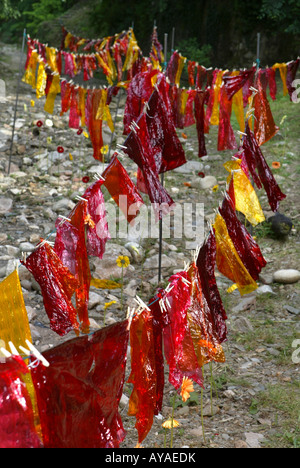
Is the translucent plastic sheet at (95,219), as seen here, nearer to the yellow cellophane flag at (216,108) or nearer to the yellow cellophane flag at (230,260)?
the yellow cellophane flag at (230,260)

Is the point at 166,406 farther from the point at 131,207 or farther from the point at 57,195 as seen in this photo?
the point at 57,195

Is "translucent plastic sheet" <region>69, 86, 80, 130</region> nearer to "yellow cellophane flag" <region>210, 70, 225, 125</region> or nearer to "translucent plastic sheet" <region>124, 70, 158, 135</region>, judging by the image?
"yellow cellophane flag" <region>210, 70, 225, 125</region>

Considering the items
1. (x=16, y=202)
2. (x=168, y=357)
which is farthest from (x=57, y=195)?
(x=168, y=357)

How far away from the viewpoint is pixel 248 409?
340cm

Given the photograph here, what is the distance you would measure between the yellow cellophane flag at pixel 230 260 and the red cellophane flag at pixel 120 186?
1.86 feet

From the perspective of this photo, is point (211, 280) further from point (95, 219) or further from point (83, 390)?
point (83, 390)

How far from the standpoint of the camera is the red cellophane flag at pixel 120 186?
3.33 m

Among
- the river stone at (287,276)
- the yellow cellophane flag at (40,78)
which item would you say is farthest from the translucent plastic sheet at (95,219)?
the yellow cellophane flag at (40,78)

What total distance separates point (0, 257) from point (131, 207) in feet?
7.24

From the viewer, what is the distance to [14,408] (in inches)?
70.6

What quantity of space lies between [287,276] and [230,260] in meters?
1.95

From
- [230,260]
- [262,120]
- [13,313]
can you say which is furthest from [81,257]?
[262,120]

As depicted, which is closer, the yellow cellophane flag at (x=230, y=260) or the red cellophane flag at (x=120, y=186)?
the yellow cellophane flag at (x=230, y=260)

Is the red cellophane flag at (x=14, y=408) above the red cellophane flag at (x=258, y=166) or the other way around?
the other way around
